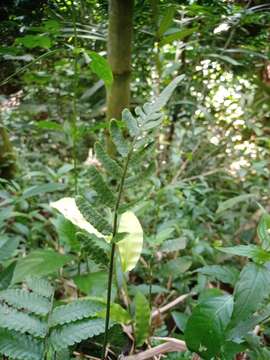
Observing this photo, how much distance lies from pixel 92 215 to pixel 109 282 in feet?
0.28

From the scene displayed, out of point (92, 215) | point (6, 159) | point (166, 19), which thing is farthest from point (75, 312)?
point (6, 159)

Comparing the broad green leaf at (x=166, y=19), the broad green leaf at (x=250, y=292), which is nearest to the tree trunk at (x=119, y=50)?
the broad green leaf at (x=166, y=19)

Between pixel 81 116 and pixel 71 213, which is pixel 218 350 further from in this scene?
pixel 81 116

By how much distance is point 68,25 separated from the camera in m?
0.80

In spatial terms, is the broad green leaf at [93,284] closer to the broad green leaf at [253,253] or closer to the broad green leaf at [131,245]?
the broad green leaf at [131,245]

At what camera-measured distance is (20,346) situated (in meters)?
0.50

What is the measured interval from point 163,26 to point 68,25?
186 millimetres

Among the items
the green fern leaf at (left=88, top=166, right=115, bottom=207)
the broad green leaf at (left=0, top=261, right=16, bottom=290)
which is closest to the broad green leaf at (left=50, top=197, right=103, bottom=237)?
the broad green leaf at (left=0, top=261, right=16, bottom=290)

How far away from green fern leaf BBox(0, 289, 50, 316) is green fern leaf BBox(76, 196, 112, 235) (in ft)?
0.48

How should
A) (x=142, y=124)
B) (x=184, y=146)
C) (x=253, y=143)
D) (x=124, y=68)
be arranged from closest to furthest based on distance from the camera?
(x=142, y=124), (x=124, y=68), (x=184, y=146), (x=253, y=143)

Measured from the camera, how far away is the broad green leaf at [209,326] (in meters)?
0.50

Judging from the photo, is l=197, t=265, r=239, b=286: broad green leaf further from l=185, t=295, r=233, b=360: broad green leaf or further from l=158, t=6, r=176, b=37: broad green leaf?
l=158, t=6, r=176, b=37: broad green leaf

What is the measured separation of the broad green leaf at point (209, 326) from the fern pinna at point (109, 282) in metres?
0.11

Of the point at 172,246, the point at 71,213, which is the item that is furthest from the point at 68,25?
the point at 172,246
